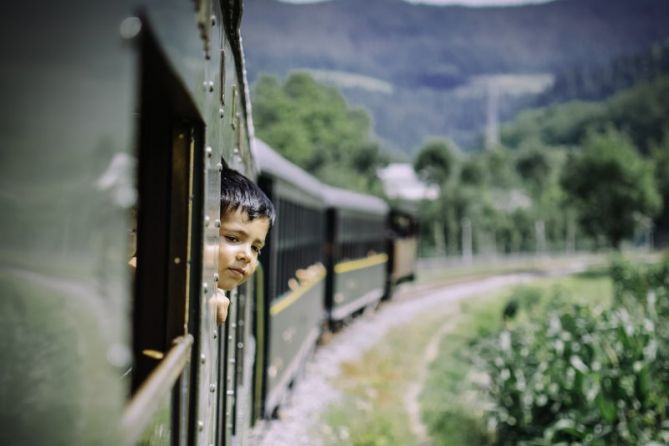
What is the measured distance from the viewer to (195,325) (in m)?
1.88

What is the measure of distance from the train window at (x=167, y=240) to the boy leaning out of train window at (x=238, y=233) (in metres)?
0.60

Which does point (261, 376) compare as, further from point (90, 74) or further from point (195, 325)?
point (90, 74)

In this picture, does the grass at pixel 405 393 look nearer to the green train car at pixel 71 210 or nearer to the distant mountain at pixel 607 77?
the green train car at pixel 71 210

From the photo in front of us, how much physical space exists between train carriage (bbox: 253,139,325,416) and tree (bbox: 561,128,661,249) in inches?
1431

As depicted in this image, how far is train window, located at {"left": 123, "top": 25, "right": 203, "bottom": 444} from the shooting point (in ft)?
5.60

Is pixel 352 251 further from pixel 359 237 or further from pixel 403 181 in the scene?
pixel 403 181

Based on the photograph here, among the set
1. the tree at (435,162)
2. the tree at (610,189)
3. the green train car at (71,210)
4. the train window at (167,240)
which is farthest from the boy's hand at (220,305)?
the tree at (435,162)

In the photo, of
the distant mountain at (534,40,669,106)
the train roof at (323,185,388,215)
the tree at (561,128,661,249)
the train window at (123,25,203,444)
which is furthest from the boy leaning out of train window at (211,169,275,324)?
the distant mountain at (534,40,669,106)

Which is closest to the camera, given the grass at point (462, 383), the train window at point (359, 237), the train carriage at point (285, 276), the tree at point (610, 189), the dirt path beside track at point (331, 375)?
the train carriage at point (285, 276)

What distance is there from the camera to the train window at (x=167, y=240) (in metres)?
1.71

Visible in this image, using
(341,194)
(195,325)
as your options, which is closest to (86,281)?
(195,325)

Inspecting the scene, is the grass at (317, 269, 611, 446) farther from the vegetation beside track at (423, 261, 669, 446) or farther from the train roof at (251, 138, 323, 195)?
the train roof at (251, 138, 323, 195)

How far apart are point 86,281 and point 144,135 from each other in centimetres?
88

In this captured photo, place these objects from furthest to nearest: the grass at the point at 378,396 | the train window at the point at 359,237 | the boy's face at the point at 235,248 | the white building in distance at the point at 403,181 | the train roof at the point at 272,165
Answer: the white building in distance at the point at 403,181 < the train window at the point at 359,237 < the grass at the point at 378,396 < the train roof at the point at 272,165 < the boy's face at the point at 235,248
